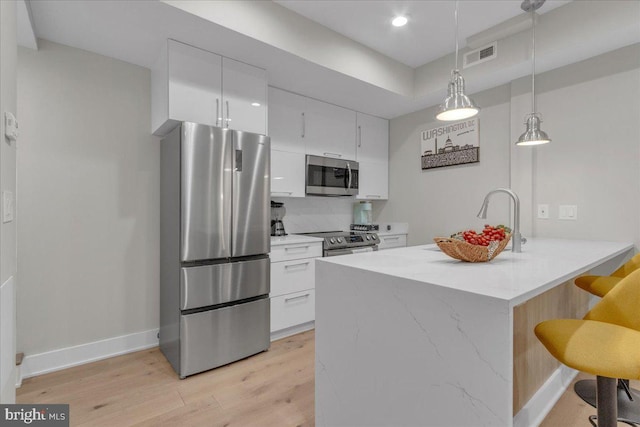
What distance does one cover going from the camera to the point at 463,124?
3311 millimetres

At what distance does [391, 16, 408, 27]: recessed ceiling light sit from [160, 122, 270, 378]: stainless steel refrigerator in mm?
1406

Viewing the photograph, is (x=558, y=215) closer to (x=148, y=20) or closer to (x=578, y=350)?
(x=578, y=350)

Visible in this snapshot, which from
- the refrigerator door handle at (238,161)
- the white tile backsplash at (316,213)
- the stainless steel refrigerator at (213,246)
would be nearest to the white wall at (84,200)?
the stainless steel refrigerator at (213,246)

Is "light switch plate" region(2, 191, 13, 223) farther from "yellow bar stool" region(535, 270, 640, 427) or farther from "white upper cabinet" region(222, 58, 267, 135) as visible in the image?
"yellow bar stool" region(535, 270, 640, 427)

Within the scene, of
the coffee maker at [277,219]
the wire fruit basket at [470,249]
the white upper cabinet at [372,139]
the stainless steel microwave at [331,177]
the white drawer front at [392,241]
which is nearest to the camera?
the wire fruit basket at [470,249]

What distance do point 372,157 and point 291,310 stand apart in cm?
213

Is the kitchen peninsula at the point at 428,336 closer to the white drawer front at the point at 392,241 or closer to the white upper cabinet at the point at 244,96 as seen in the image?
the white upper cabinet at the point at 244,96

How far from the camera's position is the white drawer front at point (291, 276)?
106 inches

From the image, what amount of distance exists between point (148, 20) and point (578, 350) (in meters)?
2.72

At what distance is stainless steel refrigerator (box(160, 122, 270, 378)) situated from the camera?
2.16 m

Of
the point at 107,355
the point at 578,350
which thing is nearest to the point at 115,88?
the point at 107,355

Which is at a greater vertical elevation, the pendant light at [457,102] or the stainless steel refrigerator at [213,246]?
the pendant light at [457,102]

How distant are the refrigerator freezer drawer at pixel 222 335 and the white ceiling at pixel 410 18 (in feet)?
7.55

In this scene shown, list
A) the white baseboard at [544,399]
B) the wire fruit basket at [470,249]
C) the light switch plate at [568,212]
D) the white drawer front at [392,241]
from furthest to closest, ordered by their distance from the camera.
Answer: the white drawer front at [392,241], the light switch plate at [568,212], the white baseboard at [544,399], the wire fruit basket at [470,249]
